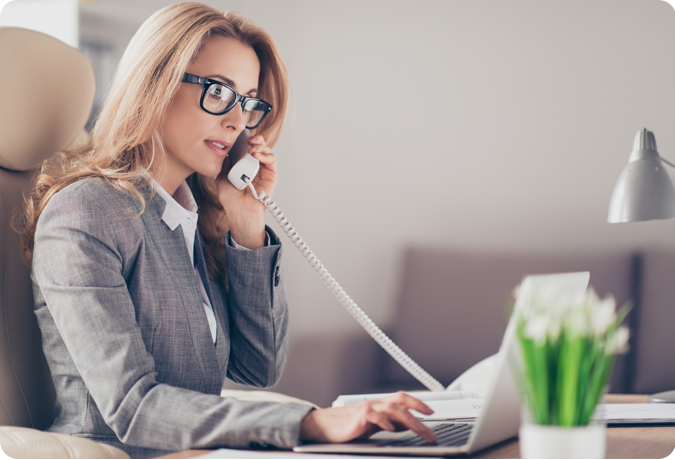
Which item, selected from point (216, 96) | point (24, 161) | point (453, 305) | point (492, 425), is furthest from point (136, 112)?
point (453, 305)

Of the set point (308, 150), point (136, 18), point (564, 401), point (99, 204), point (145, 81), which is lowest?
point (564, 401)

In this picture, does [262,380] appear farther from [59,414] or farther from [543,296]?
[543,296]

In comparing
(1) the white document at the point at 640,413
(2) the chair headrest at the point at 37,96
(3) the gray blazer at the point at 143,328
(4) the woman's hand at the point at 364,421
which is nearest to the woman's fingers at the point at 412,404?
(4) the woman's hand at the point at 364,421

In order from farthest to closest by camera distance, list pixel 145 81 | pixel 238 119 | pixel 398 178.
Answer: pixel 398 178
pixel 238 119
pixel 145 81

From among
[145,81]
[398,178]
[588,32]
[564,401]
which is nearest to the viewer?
[564,401]

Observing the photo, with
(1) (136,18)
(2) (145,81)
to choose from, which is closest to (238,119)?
(2) (145,81)

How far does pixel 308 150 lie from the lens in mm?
1877

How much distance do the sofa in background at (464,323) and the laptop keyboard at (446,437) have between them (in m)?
0.88

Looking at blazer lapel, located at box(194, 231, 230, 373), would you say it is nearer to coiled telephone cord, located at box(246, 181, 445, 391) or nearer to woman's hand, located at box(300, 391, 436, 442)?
coiled telephone cord, located at box(246, 181, 445, 391)

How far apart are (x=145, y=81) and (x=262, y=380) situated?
73cm

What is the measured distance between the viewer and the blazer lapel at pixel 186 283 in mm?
1006

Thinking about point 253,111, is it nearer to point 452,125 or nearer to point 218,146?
point 218,146

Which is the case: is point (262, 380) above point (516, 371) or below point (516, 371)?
below

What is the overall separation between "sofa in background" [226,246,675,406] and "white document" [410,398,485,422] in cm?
63
